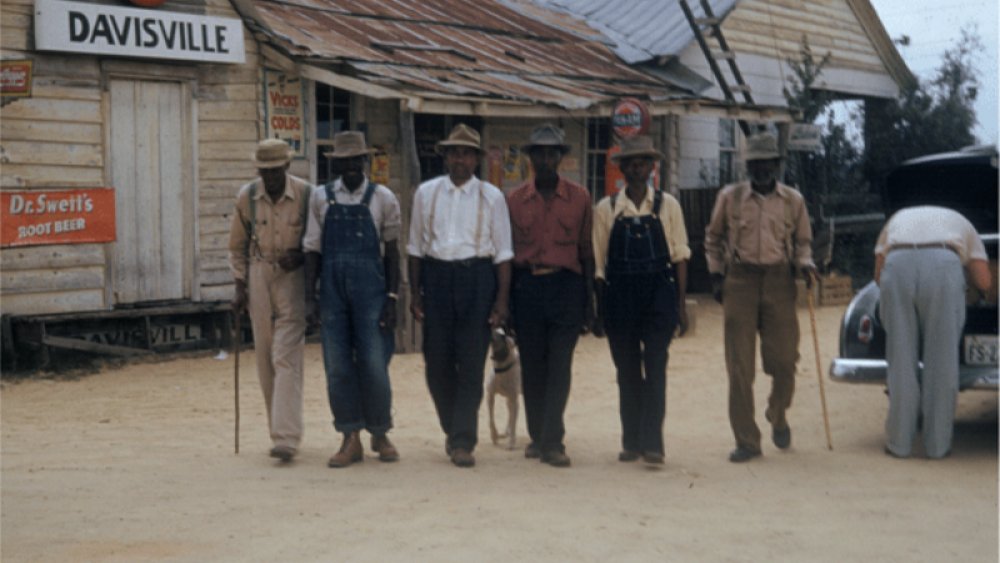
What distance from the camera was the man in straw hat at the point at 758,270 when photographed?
836 cm

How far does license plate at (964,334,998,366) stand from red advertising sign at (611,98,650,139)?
8.39 metres

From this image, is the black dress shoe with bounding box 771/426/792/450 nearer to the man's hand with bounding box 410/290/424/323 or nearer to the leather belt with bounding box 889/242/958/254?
the leather belt with bounding box 889/242/958/254

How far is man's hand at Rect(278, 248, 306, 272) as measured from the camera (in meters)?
Answer: 8.09

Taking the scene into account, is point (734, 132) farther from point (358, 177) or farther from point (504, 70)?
point (358, 177)

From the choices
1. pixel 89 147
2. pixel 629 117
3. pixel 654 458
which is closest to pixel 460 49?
pixel 629 117

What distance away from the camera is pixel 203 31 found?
45.3 ft

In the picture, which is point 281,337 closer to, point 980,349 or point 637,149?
point 637,149

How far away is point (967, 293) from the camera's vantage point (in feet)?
28.3

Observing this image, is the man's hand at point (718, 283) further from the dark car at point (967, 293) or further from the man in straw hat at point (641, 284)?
the dark car at point (967, 293)

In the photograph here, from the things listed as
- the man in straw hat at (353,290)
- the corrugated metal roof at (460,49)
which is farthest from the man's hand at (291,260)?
the corrugated metal roof at (460,49)

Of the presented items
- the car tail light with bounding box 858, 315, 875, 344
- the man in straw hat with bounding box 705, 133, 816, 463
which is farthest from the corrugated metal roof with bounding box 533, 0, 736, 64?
the man in straw hat with bounding box 705, 133, 816, 463

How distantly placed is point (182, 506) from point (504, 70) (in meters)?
11.3

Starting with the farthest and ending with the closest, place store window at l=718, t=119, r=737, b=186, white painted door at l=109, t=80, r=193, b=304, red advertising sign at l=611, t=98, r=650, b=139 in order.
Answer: store window at l=718, t=119, r=737, b=186 < red advertising sign at l=611, t=98, r=650, b=139 < white painted door at l=109, t=80, r=193, b=304

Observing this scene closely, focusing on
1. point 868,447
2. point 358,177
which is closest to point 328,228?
point 358,177
